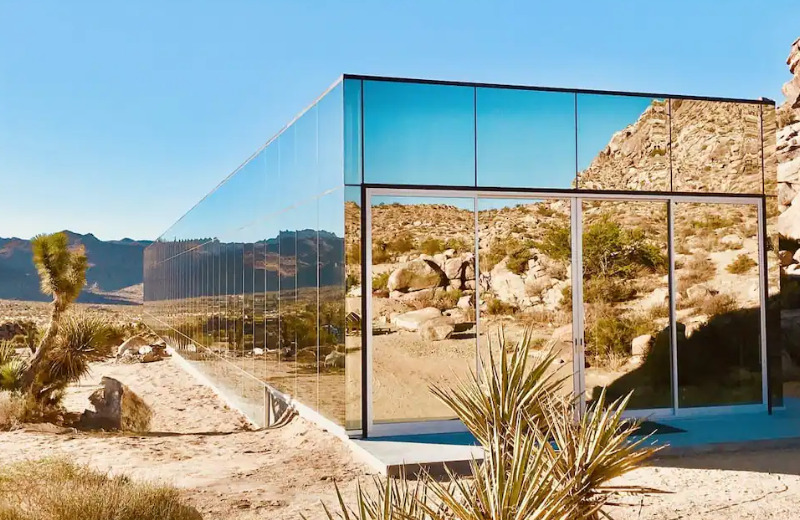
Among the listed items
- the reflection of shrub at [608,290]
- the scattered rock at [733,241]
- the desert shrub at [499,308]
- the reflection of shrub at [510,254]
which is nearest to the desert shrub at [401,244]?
the desert shrub at [499,308]

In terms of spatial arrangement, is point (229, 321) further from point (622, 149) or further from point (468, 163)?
point (622, 149)

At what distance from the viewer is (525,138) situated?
28.7ft

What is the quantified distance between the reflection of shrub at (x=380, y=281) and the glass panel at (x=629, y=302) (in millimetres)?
2706

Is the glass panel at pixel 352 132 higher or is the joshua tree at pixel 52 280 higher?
the glass panel at pixel 352 132

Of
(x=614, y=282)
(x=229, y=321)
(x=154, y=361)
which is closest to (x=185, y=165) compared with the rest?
(x=154, y=361)

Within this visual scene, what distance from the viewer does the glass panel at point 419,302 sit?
834 centimetres

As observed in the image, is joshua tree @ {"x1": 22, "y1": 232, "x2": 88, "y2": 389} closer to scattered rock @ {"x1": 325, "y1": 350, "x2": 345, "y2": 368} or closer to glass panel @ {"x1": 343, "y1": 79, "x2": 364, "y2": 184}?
scattered rock @ {"x1": 325, "y1": 350, "x2": 345, "y2": 368}

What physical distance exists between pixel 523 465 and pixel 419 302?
18.7 ft

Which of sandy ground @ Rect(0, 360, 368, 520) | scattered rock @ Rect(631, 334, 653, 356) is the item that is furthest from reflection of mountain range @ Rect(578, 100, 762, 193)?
sandy ground @ Rect(0, 360, 368, 520)

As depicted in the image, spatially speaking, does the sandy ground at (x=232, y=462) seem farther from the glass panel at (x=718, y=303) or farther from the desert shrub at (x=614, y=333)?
the glass panel at (x=718, y=303)

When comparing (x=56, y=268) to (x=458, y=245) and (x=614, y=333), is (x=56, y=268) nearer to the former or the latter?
(x=458, y=245)

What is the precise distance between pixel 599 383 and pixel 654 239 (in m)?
1.94

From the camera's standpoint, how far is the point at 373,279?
8.34 meters

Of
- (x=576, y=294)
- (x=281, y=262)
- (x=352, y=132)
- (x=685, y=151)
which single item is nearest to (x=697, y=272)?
(x=685, y=151)
